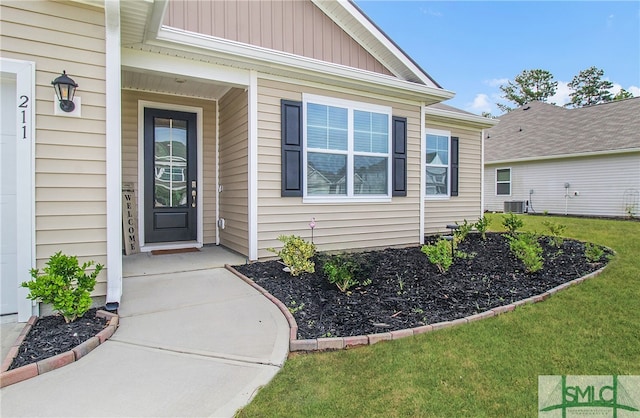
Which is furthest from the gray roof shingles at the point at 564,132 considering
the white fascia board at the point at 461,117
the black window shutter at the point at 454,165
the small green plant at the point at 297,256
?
the small green plant at the point at 297,256

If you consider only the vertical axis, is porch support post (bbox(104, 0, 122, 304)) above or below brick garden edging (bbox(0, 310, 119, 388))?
above

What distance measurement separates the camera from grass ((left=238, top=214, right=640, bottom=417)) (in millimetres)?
1930

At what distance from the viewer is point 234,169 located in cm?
542

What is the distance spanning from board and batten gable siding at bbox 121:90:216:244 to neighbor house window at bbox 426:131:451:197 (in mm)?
4803

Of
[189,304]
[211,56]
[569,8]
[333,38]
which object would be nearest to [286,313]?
[189,304]

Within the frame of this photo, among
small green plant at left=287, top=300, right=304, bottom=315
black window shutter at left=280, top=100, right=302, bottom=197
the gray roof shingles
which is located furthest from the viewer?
the gray roof shingles

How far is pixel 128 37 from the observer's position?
3.83m

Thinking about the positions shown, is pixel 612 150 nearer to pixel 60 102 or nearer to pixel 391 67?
pixel 391 67

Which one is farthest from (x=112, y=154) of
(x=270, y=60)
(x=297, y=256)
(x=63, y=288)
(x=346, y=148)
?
(x=346, y=148)

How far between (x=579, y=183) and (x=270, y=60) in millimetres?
13294

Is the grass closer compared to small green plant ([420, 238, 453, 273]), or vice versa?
the grass

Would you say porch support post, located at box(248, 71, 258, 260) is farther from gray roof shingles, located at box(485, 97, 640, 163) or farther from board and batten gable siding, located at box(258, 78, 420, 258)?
gray roof shingles, located at box(485, 97, 640, 163)

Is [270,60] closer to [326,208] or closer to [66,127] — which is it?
[326,208]

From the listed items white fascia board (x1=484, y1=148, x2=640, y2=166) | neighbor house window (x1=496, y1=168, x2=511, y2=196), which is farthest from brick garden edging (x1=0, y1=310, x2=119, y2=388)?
neighbor house window (x1=496, y1=168, x2=511, y2=196)
